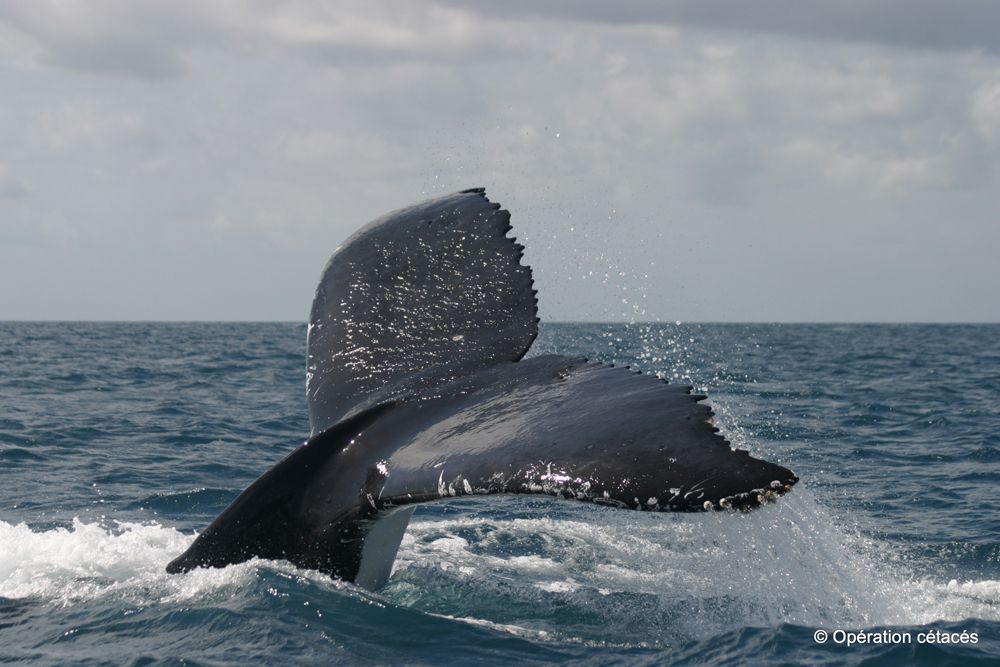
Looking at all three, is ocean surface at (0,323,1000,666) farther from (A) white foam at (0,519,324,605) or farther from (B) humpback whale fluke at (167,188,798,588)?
(B) humpback whale fluke at (167,188,798,588)

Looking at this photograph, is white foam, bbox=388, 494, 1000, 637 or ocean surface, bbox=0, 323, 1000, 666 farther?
white foam, bbox=388, 494, 1000, 637

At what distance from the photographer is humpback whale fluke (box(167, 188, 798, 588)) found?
383 cm

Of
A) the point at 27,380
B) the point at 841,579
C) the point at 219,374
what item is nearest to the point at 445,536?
the point at 841,579

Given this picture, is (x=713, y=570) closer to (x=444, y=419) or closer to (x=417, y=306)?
(x=417, y=306)

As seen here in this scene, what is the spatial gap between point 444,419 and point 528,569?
324 cm

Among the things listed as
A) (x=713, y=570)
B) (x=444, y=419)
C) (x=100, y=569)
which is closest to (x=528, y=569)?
(x=713, y=570)

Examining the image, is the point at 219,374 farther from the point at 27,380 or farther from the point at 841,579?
the point at 841,579

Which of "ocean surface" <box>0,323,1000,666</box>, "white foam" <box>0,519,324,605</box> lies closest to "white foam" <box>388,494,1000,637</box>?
"ocean surface" <box>0,323,1000,666</box>

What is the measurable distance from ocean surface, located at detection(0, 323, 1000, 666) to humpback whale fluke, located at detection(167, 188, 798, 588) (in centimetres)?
30

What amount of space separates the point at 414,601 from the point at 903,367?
27665 mm

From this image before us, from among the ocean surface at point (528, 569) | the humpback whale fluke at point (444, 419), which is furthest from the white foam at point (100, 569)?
the humpback whale fluke at point (444, 419)

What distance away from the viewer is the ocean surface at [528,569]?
5742 mm

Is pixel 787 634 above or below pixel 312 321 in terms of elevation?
below

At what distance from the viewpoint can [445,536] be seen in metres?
A: 8.91
